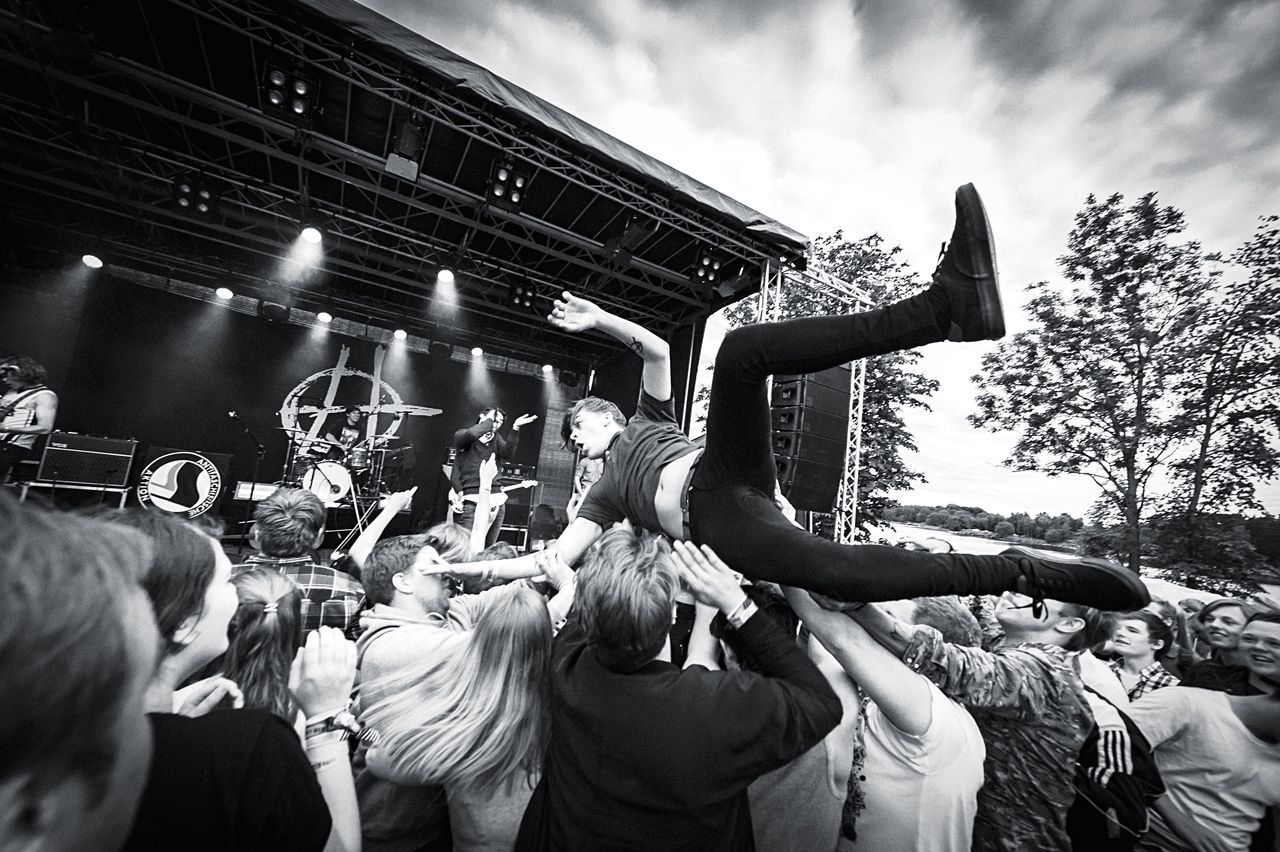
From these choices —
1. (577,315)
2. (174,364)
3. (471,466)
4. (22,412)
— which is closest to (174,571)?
(577,315)

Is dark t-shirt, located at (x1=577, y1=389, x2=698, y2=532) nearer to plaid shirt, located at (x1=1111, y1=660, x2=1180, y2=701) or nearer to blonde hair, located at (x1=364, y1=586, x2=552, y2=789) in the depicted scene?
blonde hair, located at (x1=364, y1=586, x2=552, y2=789)

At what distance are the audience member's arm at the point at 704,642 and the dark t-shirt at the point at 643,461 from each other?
0.64m

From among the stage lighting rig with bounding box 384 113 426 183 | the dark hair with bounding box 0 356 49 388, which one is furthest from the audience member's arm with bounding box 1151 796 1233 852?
the dark hair with bounding box 0 356 49 388

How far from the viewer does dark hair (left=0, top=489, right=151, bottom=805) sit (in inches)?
16.2

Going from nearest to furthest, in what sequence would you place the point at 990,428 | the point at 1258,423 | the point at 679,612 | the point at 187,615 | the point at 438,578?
the point at 187,615
the point at 438,578
the point at 679,612
the point at 1258,423
the point at 990,428

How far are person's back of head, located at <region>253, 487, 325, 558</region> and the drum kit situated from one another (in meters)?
6.45

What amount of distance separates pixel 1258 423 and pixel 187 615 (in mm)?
12718

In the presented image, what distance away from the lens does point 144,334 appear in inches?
347

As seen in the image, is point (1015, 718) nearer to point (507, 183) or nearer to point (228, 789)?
point (228, 789)

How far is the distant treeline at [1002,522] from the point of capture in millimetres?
8805

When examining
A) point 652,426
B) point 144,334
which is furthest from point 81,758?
point 144,334

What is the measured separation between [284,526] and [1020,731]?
3.37 meters

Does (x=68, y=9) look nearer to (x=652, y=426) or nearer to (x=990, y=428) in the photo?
(x=652, y=426)

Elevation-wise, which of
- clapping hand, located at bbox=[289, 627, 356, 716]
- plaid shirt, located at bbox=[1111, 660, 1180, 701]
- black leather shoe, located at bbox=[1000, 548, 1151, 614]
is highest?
black leather shoe, located at bbox=[1000, 548, 1151, 614]
